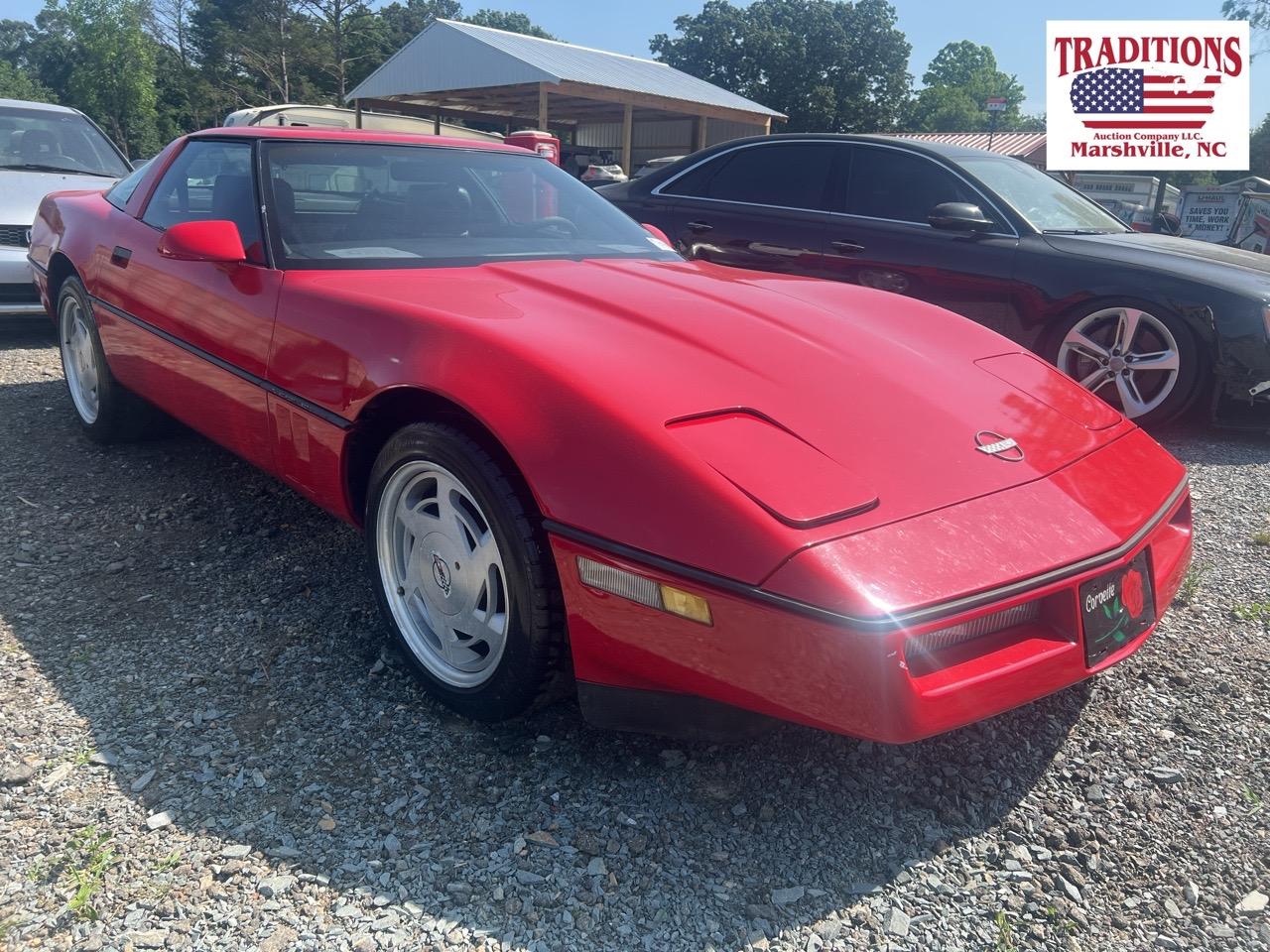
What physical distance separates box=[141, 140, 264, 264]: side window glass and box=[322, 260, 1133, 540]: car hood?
493 millimetres

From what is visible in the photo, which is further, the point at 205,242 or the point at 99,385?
the point at 99,385

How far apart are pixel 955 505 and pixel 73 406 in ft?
13.9

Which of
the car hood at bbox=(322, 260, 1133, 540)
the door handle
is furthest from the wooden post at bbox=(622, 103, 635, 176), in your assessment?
the car hood at bbox=(322, 260, 1133, 540)

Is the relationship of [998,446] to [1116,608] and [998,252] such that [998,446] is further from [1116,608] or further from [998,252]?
[998,252]

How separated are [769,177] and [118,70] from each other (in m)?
48.5

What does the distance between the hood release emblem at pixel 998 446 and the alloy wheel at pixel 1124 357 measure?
9.80ft

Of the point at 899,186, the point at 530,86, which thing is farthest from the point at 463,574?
the point at 530,86

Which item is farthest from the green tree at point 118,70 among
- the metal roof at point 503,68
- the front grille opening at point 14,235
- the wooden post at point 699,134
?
the front grille opening at point 14,235

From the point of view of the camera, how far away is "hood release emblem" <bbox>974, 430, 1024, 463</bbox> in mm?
1951

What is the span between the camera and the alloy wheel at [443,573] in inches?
81.2

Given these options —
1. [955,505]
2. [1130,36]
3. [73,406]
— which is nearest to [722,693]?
[955,505]

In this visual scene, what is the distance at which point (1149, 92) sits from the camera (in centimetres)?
986

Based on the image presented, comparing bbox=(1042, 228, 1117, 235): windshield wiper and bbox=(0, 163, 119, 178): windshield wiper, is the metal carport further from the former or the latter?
bbox=(1042, 228, 1117, 235): windshield wiper

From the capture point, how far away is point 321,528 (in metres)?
3.19
